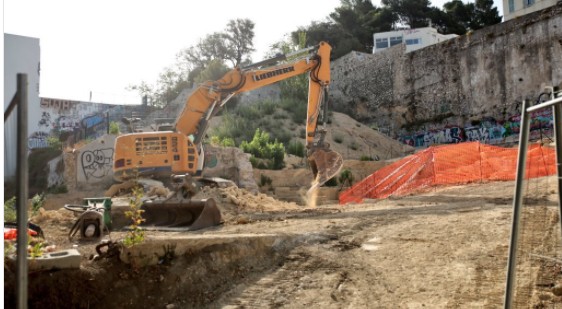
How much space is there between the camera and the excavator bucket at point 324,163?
1170cm

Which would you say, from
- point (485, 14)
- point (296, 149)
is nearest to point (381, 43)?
point (485, 14)

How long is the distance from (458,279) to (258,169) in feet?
51.8

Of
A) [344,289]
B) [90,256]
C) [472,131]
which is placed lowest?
[344,289]

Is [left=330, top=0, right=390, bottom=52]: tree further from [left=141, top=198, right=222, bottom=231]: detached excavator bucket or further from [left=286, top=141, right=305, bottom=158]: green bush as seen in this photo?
[left=141, top=198, right=222, bottom=231]: detached excavator bucket

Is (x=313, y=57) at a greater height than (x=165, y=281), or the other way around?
(x=313, y=57)

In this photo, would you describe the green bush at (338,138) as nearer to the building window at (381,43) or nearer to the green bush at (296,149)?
the green bush at (296,149)

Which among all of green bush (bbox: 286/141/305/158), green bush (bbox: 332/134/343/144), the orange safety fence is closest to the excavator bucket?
the orange safety fence

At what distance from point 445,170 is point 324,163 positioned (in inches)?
141

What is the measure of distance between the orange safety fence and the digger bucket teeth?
1.87 meters

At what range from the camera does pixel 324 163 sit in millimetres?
11930

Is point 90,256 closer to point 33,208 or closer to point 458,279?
point 458,279

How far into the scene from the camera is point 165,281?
4590mm

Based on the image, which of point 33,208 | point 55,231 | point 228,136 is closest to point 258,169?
point 228,136

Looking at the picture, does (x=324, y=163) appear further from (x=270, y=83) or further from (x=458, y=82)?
(x=458, y=82)
